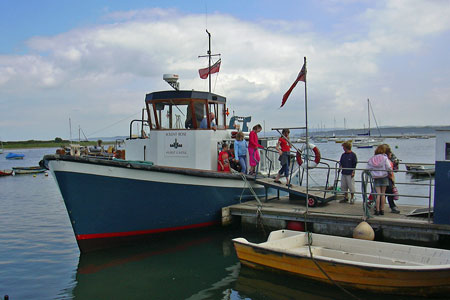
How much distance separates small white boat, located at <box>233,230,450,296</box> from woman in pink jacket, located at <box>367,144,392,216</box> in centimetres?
154

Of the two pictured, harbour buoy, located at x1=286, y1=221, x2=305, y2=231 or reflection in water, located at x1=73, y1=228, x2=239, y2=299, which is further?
harbour buoy, located at x1=286, y1=221, x2=305, y2=231

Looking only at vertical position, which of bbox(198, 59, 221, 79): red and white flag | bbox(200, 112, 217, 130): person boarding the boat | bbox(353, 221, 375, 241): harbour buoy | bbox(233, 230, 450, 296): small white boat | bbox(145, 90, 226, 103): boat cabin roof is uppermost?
A: bbox(198, 59, 221, 79): red and white flag

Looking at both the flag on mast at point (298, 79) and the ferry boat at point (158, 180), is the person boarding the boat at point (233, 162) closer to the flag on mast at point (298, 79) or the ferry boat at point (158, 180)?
the ferry boat at point (158, 180)

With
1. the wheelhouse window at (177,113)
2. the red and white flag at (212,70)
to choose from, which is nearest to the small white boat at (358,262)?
the wheelhouse window at (177,113)

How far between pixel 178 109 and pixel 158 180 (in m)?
2.85

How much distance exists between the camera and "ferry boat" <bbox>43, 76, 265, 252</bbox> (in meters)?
8.80

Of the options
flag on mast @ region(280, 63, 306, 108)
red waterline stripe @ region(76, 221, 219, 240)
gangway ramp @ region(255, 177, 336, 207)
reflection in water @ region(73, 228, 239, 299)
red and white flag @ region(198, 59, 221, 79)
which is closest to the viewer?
reflection in water @ region(73, 228, 239, 299)

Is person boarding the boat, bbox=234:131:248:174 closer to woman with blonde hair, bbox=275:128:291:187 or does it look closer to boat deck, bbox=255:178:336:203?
boat deck, bbox=255:178:336:203

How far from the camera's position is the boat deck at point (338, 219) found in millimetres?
8125

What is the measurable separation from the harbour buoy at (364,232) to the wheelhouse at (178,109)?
5.06m

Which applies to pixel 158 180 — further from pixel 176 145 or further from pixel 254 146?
pixel 254 146

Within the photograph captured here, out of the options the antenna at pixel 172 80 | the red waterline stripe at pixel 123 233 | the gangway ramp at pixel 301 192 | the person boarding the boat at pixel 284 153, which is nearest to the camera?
the red waterline stripe at pixel 123 233

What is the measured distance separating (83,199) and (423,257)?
22.5 feet

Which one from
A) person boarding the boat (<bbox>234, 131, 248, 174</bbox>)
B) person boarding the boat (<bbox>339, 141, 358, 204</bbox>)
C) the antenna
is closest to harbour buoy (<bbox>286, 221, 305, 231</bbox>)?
person boarding the boat (<bbox>339, 141, 358, 204</bbox>)
